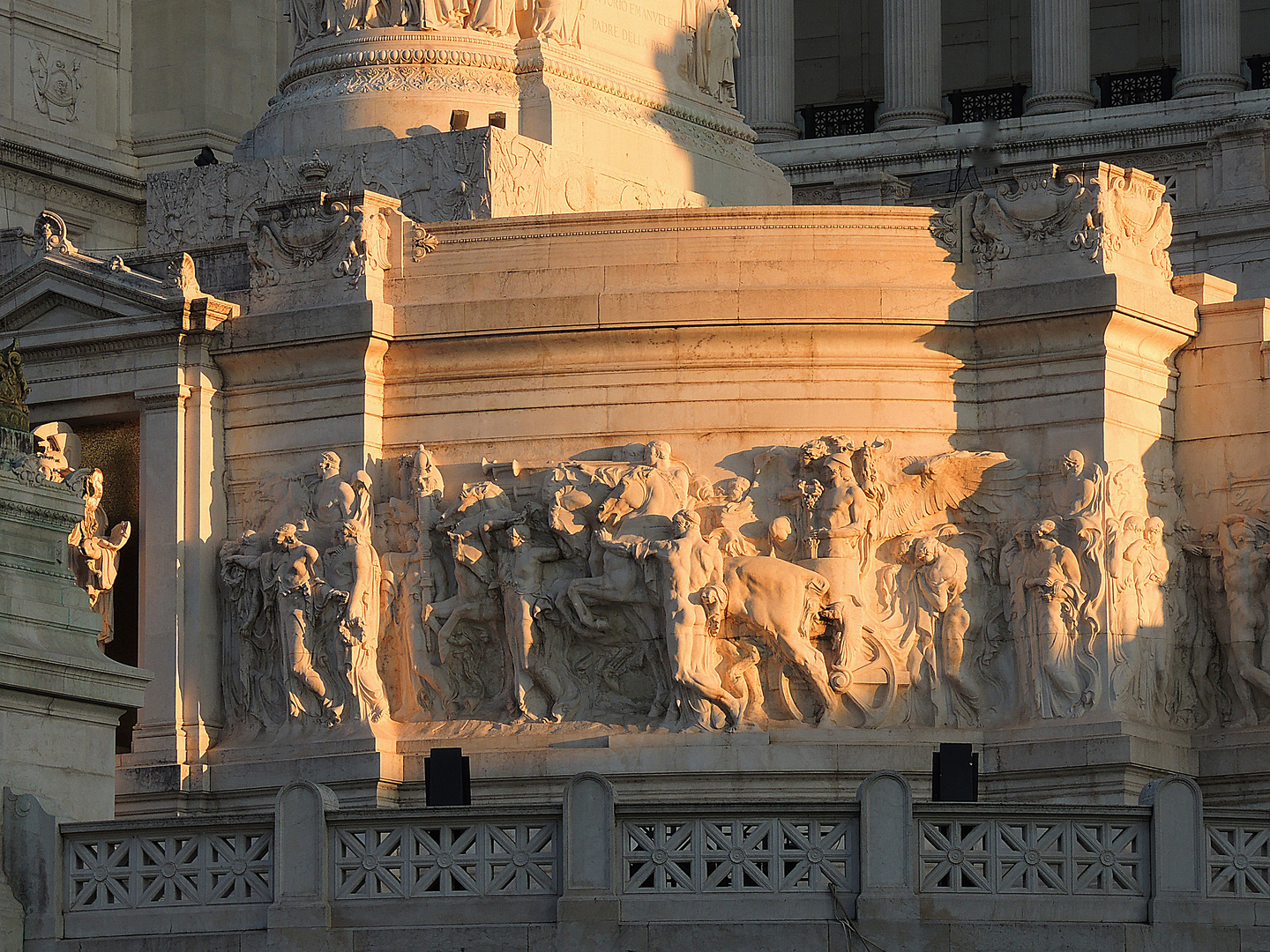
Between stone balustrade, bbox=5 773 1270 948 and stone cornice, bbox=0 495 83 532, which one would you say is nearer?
stone balustrade, bbox=5 773 1270 948

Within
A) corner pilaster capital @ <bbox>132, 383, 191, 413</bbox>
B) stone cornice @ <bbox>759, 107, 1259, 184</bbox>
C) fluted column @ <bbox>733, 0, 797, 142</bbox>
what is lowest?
corner pilaster capital @ <bbox>132, 383, 191, 413</bbox>

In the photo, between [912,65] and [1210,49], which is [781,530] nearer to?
[1210,49]

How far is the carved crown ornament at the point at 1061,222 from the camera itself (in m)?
34.1

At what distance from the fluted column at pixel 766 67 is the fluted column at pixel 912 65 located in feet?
6.61

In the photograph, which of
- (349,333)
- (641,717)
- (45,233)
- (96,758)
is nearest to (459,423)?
(349,333)

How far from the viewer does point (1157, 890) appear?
2411 centimetres

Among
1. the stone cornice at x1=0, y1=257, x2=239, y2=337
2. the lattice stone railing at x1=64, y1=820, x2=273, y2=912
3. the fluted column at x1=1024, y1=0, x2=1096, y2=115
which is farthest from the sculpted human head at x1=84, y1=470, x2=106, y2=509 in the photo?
the fluted column at x1=1024, y1=0, x2=1096, y2=115

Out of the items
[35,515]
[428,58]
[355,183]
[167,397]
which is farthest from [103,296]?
[35,515]

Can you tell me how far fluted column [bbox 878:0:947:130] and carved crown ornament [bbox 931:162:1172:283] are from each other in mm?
28446

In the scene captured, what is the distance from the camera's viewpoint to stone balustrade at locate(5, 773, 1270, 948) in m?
23.8

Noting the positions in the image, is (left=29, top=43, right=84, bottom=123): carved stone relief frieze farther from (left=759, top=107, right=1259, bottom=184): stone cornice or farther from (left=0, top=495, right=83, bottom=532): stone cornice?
(left=0, top=495, right=83, bottom=532): stone cornice

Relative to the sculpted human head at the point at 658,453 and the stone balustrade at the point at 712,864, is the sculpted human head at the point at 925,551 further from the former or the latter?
the stone balustrade at the point at 712,864

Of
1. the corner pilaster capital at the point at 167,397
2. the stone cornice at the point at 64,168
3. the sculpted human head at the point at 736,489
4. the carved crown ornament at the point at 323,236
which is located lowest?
the sculpted human head at the point at 736,489

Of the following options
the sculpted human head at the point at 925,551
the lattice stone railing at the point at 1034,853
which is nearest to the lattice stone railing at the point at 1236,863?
the lattice stone railing at the point at 1034,853
